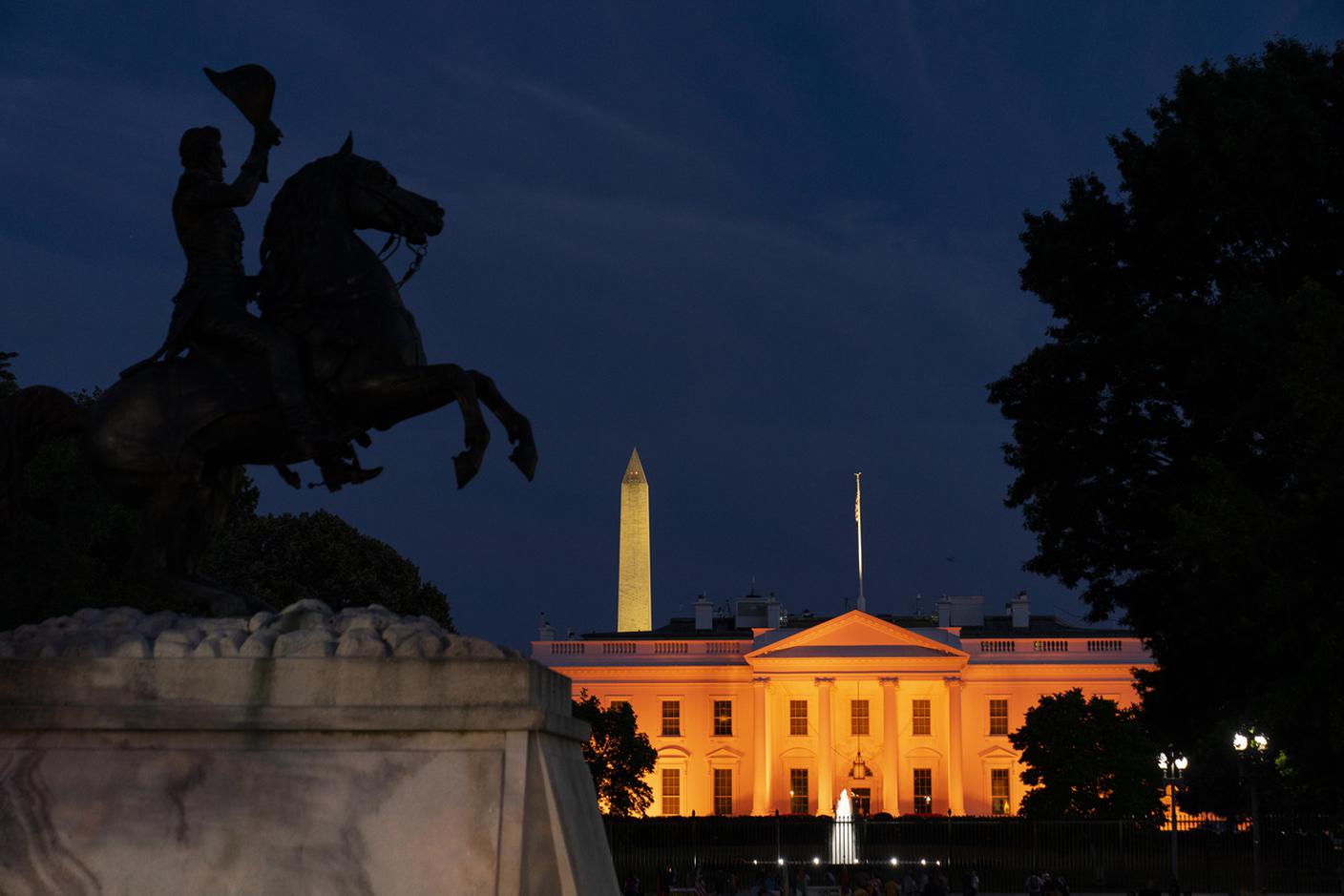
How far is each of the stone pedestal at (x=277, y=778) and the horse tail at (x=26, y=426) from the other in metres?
1.62

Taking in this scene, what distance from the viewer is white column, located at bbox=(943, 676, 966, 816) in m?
67.2

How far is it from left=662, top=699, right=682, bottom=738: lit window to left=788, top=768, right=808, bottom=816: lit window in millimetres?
5656

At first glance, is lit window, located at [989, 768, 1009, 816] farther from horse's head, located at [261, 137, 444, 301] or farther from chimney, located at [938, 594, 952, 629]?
horse's head, located at [261, 137, 444, 301]

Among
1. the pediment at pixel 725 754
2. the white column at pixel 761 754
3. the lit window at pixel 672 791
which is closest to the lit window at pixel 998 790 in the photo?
the white column at pixel 761 754

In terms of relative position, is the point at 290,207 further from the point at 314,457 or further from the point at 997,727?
the point at 997,727

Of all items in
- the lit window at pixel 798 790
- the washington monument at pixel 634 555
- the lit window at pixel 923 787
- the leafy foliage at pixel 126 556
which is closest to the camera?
the leafy foliage at pixel 126 556

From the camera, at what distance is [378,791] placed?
4.82 m

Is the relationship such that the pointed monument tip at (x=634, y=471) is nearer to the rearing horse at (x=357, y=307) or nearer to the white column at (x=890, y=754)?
the white column at (x=890, y=754)

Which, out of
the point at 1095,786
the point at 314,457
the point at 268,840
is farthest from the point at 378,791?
the point at 1095,786

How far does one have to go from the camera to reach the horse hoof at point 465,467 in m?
6.24

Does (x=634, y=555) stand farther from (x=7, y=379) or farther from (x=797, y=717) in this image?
(x=7, y=379)

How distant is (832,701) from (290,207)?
209 ft

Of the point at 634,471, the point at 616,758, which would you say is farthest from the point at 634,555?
the point at 616,758

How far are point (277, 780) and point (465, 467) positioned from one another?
1.80m
